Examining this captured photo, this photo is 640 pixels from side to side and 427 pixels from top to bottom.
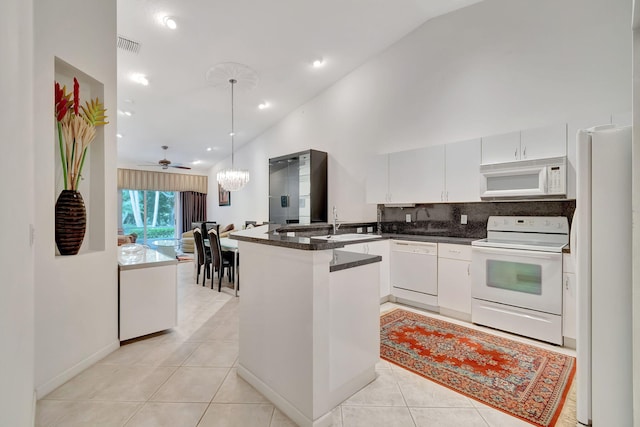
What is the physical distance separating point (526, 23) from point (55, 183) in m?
4.79

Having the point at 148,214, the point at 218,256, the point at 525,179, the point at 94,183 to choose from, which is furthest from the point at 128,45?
the point at 148,214

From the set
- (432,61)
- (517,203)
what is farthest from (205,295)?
(432,61)

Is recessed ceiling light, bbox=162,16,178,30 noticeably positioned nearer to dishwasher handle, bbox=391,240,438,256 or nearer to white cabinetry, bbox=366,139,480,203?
white cabinetry, bbox=366,139,480,203

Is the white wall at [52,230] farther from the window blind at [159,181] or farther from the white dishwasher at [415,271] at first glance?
the window blind at [159,181]

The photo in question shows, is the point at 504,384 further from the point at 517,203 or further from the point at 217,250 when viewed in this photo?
the point at 217,250

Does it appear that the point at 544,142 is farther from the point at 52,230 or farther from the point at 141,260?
the point at 52,230

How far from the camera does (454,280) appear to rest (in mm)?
3254

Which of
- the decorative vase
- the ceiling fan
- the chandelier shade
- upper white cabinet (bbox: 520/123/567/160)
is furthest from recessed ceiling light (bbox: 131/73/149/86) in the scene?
upper white cabinet (bbox: 520/123/567/160)

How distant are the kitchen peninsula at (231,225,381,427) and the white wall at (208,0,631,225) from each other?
2.72 metres

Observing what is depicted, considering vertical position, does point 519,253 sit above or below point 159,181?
below

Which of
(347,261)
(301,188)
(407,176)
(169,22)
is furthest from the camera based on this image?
(301,188)

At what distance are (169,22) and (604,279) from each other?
14.4 feet

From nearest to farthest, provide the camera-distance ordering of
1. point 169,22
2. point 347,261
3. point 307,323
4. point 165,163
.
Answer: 1. point 307,323
2. point 347,261
3. point 169,22
4. point 165,163

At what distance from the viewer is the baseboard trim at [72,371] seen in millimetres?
1896
